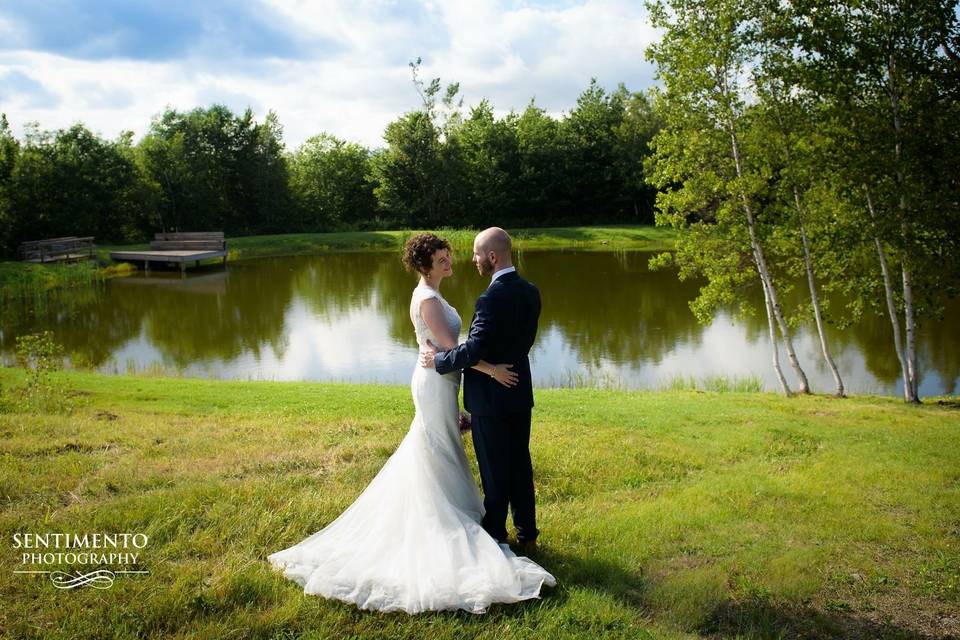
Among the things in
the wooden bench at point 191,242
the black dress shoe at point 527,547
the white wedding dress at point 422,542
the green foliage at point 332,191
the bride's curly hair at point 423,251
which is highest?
the green foliage at point 332,191

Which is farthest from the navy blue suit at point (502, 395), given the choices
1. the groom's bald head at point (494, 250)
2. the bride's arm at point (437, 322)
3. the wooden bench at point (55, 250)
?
the wooden bench at point (55, 250)

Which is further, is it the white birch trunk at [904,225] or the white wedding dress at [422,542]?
the white birch trunk at [904,225]

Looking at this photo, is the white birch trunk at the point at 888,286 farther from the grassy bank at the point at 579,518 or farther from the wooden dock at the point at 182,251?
the wooden dock at the point at 182,251

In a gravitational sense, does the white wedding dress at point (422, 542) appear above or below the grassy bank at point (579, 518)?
above

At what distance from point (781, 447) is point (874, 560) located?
10.9 feet

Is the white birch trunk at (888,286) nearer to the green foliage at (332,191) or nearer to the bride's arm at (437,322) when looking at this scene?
the bride's arm at (437,322)

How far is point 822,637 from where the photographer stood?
4113 mm

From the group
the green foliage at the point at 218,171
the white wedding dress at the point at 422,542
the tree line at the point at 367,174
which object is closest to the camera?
the white wedding dress at the point at 422,542

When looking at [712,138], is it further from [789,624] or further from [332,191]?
[332,191]

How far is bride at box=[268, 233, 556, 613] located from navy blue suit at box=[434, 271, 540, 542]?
137mm

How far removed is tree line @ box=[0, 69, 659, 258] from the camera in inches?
1644

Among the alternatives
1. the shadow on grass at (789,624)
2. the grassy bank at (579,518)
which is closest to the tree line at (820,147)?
the grassy bank at (579,518)

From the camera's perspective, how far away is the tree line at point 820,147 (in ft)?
37.7

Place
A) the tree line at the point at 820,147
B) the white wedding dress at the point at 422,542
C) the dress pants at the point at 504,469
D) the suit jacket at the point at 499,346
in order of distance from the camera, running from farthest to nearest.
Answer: the tree line at the point at 820,147
the dress pants at the point at 504,469
the suit jacket at the point at 499,346
the white wedding dress at the point at 422,542
